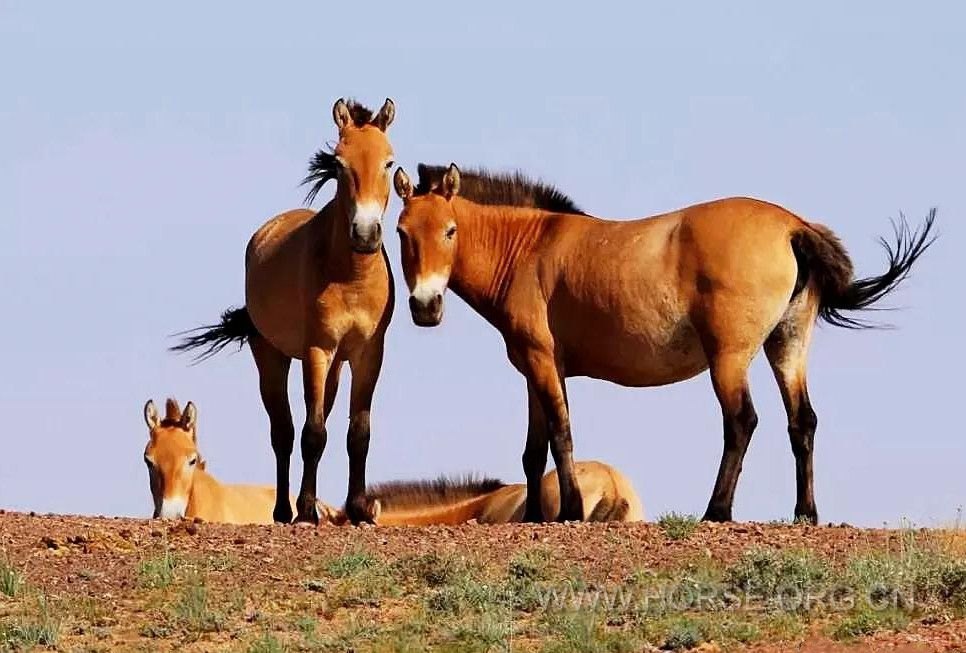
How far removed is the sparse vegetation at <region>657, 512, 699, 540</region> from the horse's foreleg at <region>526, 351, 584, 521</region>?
63.1 inches

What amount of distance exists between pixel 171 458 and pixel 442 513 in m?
2.74

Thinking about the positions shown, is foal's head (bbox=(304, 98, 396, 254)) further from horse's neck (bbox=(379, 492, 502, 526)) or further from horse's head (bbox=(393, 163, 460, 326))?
horse's neck (bbox=(379, 492, 502, 526))

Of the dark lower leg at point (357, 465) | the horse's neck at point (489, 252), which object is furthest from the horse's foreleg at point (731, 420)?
the dark lower leg at point (357, 465)

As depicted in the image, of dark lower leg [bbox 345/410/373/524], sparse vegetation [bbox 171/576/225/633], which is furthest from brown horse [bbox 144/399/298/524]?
sparse vegetation [bbox 171/576/225/633]

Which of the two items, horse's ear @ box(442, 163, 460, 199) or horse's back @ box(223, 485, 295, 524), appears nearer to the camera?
horse's ear @ box(442, 163, 460, 199)

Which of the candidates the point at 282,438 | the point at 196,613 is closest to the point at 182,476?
the point at 282,438

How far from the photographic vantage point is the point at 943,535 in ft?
38.8

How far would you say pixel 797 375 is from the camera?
1347 centimetres

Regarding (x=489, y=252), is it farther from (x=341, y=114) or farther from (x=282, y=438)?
(x=282, y=438)

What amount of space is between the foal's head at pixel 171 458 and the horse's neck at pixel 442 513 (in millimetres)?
1874

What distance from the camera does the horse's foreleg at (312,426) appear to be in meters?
14.0

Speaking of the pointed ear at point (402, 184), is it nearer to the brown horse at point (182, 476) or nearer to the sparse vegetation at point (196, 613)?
the brown horse at point (182, 476)

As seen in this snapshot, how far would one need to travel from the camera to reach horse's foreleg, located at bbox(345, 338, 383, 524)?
47.1 ft

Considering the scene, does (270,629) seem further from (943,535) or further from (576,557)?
(943,535)
